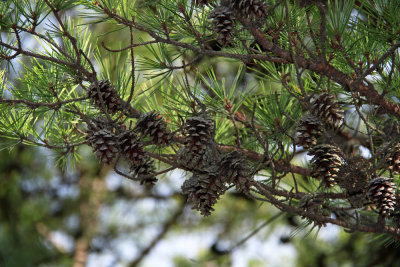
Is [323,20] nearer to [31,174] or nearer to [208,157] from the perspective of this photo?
[208,157]

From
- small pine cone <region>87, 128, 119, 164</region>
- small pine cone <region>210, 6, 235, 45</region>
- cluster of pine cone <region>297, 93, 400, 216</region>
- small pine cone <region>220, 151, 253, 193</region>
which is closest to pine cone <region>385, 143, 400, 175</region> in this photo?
cluster of pine cone <region>297, 93, 400, 216</region>

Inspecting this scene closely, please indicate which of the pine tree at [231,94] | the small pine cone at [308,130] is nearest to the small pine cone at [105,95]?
the pine tree at [231,94]

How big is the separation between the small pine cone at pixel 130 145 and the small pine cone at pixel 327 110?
0.33m

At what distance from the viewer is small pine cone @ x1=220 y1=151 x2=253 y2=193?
743 mm

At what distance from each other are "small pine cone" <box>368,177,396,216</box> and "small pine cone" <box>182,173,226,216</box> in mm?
287

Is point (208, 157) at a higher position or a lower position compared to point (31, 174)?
lower

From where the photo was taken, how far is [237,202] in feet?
8.36

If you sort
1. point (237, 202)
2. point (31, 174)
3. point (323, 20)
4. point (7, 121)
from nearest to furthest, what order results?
point (323, 20)
point (7, 121)
point (237, 202)
point (31, 174)

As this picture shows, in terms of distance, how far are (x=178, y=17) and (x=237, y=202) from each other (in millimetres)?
1815

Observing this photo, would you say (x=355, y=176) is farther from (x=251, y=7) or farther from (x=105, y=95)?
(x=105, y=95)

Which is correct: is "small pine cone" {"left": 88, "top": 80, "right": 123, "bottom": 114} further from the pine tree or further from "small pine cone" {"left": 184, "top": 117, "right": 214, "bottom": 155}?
"small pine cone" {"left": 184, "top": 117, "right": 214, "bottom": 155}

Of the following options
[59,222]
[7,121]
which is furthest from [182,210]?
[7,121]

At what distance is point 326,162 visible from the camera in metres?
0.82

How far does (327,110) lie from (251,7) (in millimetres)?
245
